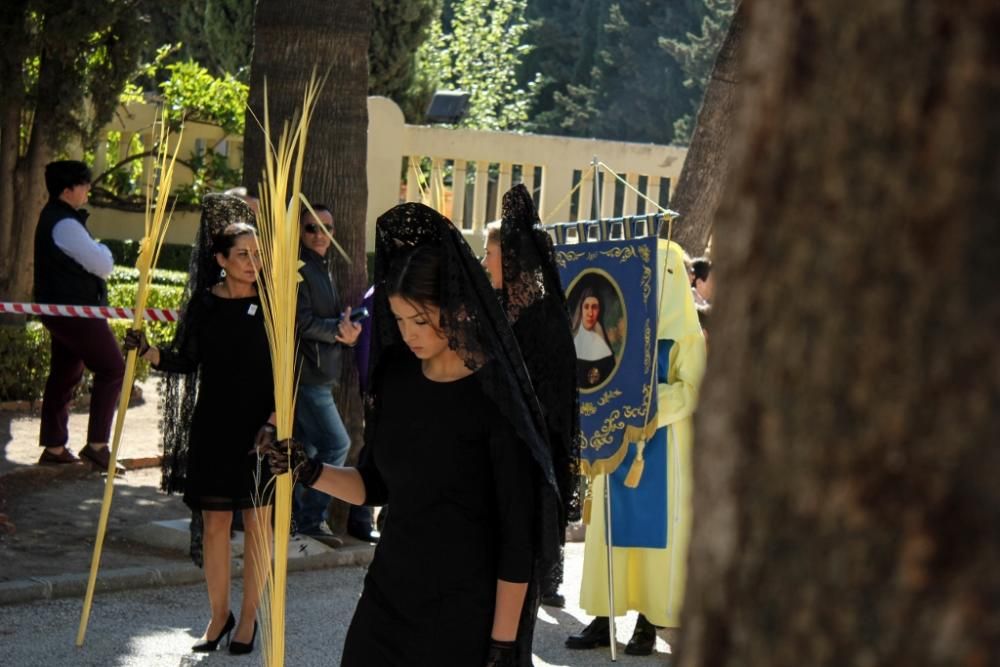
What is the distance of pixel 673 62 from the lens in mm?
47656

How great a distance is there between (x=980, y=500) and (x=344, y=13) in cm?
795

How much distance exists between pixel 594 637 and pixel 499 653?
Answer: 12.2 ft

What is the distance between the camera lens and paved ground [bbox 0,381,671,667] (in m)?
6.78

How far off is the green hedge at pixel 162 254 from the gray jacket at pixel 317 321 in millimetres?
10181

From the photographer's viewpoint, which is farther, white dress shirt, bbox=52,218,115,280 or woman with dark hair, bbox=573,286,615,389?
white dress shirt, bbox=52,218,115,280

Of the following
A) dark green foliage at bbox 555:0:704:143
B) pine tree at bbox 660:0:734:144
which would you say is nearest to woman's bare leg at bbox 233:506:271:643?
pine tree at bbox 660:0:734:144

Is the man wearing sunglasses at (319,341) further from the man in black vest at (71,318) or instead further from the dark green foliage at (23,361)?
the dark green foliage at (23,361)

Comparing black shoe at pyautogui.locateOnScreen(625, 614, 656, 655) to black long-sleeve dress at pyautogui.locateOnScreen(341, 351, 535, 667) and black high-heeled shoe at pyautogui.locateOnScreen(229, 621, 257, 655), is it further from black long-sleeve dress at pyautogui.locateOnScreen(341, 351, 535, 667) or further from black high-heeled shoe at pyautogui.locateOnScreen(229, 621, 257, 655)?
black long-sleeve dress at pyautogui.locateOnScreen(341, 351, 535, 667)

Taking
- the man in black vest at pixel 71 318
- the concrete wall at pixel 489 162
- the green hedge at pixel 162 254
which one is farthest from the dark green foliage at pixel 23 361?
the green hedge at pixel 162 254

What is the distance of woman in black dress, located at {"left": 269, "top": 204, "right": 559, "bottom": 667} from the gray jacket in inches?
159

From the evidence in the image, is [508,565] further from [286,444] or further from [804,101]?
[804,101]

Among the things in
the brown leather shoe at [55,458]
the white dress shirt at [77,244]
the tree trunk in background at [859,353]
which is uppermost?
the tree trunk in background at [859,353]

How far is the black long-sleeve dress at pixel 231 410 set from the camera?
6.55 metres

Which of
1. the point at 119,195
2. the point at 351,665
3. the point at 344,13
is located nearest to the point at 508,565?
the point at 351,665
